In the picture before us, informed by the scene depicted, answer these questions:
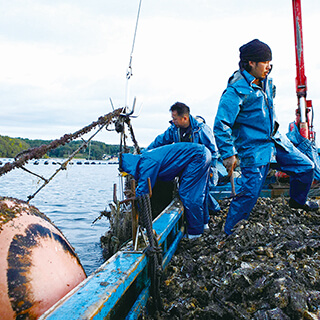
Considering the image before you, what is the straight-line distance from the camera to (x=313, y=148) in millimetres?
6930

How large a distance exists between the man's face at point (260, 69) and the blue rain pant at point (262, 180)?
872 millimetres

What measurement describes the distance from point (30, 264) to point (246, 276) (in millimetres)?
1492

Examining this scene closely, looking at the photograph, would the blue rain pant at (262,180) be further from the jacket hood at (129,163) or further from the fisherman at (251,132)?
the jacket hood at (129,163)

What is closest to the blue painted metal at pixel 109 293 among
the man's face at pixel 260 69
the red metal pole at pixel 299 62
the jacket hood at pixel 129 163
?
the jacket hood at pixel 129 163

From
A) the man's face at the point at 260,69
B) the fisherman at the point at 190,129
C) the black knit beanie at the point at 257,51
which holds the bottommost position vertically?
the fisherman at the point at 190,129

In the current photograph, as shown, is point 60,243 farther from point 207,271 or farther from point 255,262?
point 255,262

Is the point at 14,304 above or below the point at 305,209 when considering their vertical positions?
above

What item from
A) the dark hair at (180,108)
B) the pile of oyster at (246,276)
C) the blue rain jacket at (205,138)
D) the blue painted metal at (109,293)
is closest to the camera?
the blue painted metal at (109,293)

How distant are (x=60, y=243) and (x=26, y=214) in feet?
0.98

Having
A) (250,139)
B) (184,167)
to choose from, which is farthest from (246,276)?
(184,167)

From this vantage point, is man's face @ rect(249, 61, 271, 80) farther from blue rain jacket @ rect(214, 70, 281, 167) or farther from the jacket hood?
the jacket hood

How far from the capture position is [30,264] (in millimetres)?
1753

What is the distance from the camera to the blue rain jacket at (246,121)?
356 centimetres

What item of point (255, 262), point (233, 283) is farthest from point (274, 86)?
point (233, 283)
